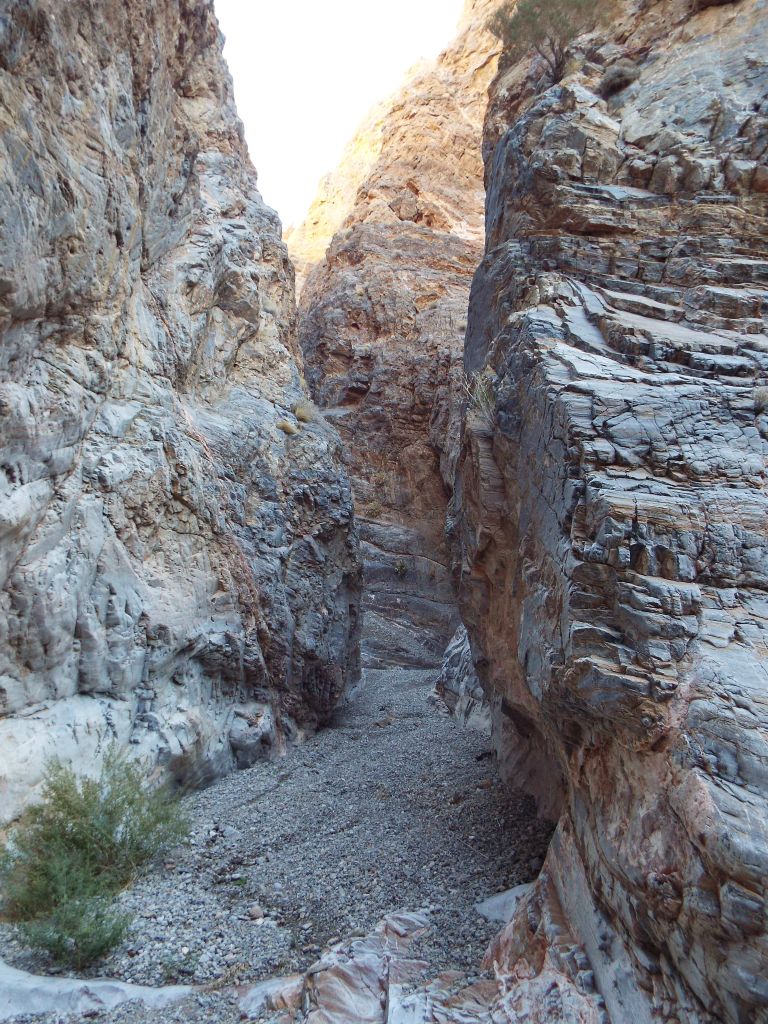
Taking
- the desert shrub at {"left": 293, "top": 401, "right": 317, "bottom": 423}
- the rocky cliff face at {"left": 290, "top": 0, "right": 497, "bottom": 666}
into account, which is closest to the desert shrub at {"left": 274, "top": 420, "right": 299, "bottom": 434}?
the desert shrub at {"left": 293, "top": 401, "right": 317, "bottom": 423}

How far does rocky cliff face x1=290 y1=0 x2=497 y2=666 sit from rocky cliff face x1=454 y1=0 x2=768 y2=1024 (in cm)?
1335

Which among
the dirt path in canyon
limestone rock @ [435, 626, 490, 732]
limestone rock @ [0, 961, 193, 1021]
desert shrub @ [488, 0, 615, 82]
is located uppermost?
desert shrub @ [488, 0, 615, 82]

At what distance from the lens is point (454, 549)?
669 inches

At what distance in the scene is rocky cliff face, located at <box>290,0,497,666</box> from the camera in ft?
80.5

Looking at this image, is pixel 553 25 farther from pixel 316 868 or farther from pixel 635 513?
pixel 316 868

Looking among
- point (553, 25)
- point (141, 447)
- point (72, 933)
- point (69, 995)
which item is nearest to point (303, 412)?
point (141, 447)

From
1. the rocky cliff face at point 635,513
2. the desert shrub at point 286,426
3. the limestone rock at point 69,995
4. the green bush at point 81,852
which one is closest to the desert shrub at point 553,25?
the rocky cliff face at point 635,513

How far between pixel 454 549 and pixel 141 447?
29.5 feet

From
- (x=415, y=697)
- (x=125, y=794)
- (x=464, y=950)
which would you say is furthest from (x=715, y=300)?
(x=415, y=697)

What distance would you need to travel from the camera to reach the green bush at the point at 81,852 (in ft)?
18.8

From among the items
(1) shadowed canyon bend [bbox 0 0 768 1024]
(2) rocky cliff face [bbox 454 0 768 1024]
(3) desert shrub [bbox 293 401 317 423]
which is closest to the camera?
(2) rocky cliff face [bbox 454 0 768 1024]

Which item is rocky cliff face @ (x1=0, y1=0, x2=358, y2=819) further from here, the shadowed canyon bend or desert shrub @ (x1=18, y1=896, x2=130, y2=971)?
desert shrub @ (x1=18, y1=896, x2=130, y2=971)

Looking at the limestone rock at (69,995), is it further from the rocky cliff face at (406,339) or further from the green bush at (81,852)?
the rocky cliff face at (406,339)

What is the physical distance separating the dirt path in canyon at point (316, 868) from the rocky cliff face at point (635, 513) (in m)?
0.98
